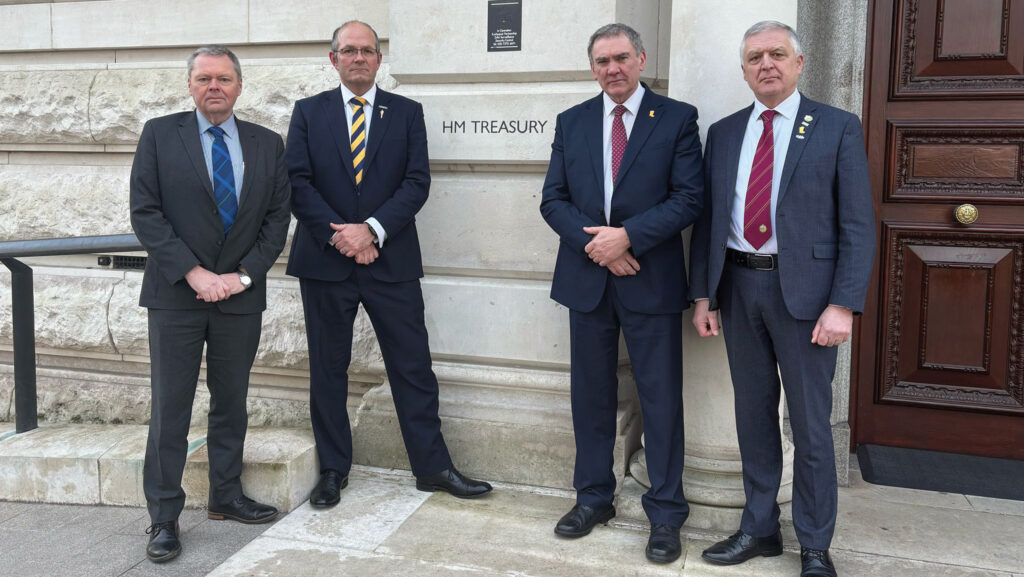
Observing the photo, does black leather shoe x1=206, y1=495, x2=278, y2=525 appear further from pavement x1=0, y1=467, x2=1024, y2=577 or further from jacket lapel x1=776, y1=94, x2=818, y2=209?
jacket lapel x1=776, y1=94, x2=818, y2=209

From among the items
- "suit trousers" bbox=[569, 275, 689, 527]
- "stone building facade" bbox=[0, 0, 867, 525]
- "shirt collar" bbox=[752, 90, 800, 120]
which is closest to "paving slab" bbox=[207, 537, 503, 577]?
"suit trousers" bbox=[569, 275, 689, 527]

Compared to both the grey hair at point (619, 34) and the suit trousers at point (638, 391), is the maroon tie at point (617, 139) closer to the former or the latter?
the grey hair at point (619, 34)

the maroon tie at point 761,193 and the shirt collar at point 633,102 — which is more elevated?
the shirt collar at point 633,102

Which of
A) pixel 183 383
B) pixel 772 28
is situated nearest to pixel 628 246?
pixel 772 28

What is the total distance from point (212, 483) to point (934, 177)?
3.79 meters

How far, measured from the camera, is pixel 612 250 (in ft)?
11.4

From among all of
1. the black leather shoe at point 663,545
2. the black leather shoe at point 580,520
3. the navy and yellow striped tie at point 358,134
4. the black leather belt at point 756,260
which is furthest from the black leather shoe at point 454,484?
the black leather belt at point 756,260

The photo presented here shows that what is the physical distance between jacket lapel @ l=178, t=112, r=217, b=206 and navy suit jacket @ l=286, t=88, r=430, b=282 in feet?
1.54

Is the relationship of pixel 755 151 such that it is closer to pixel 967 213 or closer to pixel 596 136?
pixel 596 136

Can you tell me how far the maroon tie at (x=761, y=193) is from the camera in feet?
10.8

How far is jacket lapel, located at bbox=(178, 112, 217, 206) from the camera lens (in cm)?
357

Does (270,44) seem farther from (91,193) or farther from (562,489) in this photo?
(562,489)

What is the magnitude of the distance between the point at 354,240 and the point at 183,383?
3.02 ft

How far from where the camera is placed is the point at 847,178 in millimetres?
3174
